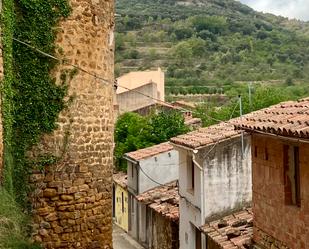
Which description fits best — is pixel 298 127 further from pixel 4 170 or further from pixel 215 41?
pixel 215 41

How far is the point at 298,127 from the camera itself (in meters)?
8.25

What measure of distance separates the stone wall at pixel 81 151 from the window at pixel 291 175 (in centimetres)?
319

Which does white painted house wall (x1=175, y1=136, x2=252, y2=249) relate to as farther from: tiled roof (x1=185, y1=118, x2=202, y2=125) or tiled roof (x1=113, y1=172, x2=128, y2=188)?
tiled roof (x1=185, y1=118, x2=202, y2=125)

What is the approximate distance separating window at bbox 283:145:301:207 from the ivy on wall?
3728 mm

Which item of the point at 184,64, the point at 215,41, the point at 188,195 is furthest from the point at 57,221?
the point at 215,41

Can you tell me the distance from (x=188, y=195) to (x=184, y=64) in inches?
2376

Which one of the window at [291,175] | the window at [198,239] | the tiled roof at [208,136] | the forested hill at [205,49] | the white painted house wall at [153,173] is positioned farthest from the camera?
the forested hill at [205,49]

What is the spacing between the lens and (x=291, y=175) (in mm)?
9188

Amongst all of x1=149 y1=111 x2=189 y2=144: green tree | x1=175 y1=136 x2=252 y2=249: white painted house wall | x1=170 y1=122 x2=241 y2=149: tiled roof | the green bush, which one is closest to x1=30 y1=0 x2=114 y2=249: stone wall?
the green bush

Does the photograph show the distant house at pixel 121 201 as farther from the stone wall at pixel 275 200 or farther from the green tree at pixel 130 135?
the stone wall at pixel 275 200

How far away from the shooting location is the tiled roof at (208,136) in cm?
1496

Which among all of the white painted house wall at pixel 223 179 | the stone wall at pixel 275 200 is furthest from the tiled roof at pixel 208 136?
the stone wall at pixel 275 200

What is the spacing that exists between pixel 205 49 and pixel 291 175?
74.9m

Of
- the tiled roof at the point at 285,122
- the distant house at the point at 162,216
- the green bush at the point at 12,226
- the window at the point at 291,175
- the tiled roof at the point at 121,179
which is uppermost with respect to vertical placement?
the tiled roof at the point at 285,122
